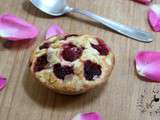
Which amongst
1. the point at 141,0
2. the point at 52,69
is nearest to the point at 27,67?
the point at 52,69

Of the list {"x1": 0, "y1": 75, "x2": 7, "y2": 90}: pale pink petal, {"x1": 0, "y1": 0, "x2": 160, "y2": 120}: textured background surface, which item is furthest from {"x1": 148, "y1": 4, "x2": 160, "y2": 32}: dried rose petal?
{"x1": 0, "y1": 75, "x2": 7, "y2": 90}: pale pink petal

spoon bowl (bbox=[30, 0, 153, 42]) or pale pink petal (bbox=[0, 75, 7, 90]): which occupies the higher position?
spoon bowl (bbox=[30, 0, 153, 42])

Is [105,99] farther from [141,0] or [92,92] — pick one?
[141,0]

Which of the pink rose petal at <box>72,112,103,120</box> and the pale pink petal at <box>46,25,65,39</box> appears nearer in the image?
the pink rose petal at <box>72,112,103,120</box>

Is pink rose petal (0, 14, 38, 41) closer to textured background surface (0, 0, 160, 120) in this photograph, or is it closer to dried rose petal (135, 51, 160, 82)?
textured background surface (0, 0, 160, 120)

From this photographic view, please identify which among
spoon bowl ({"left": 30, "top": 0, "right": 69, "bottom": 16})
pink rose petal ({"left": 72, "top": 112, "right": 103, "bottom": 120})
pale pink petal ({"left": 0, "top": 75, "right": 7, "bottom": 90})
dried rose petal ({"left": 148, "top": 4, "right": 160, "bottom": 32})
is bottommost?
pale pink petal ({"left": 0, "top": 75, "right": 7, "bottom": 90})

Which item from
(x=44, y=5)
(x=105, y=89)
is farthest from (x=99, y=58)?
(x=44, y=5)

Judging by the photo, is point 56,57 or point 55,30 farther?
point 55,30
